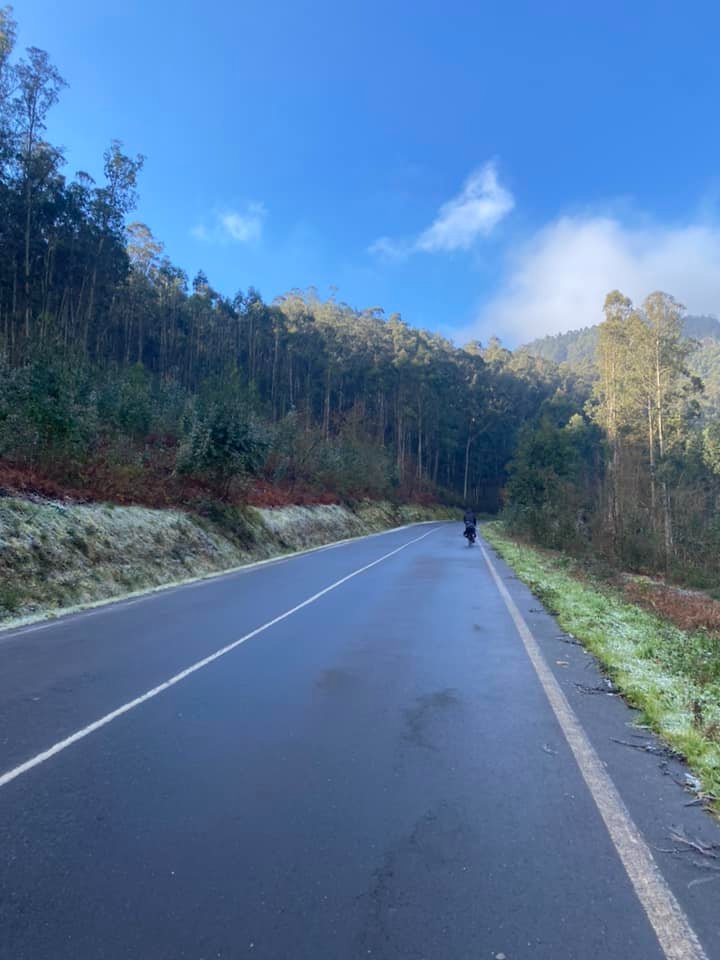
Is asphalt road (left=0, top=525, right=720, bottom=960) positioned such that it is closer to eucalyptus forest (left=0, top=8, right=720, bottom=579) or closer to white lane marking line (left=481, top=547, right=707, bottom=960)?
white lane marking line (left=481, top=547, right=707, bottom=960)

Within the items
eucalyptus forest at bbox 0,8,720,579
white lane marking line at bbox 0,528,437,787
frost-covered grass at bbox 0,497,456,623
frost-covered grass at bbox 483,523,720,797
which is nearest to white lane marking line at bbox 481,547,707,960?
frost-covered grass at bbox 483,523,720,797

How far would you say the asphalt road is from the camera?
286 cm

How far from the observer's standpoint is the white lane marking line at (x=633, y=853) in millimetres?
2814

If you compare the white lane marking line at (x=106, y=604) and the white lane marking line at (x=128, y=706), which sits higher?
the white lane marking line at (x=128, y=706)

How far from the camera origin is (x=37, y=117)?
25625mm

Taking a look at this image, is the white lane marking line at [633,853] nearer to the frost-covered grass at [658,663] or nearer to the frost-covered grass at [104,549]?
the frost-covered grass at [658,663]

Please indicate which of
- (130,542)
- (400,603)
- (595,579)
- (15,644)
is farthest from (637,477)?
(15,644)

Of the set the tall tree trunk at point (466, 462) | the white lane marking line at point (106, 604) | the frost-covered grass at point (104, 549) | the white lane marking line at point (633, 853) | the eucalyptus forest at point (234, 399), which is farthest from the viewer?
the tall tree trunk at point (466, 462)

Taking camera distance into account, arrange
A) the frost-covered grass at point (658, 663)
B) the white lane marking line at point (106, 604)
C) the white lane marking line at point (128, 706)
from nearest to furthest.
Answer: the white lane marking line at point (128, 706)
the frost-covered grass at point (658, 663)
the white lane marking line at point (106, 604)

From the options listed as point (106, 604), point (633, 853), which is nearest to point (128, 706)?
point (633, 853)

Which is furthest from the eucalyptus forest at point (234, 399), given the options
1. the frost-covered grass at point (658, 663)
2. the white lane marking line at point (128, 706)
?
the frost-covered grass at point (658, 663)

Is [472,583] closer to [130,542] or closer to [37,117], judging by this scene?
[130,542]

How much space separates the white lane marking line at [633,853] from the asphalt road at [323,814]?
44 millimetres

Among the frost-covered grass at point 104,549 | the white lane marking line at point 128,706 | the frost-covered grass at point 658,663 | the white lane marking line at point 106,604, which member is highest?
the frost-covered grass at point 104,549
